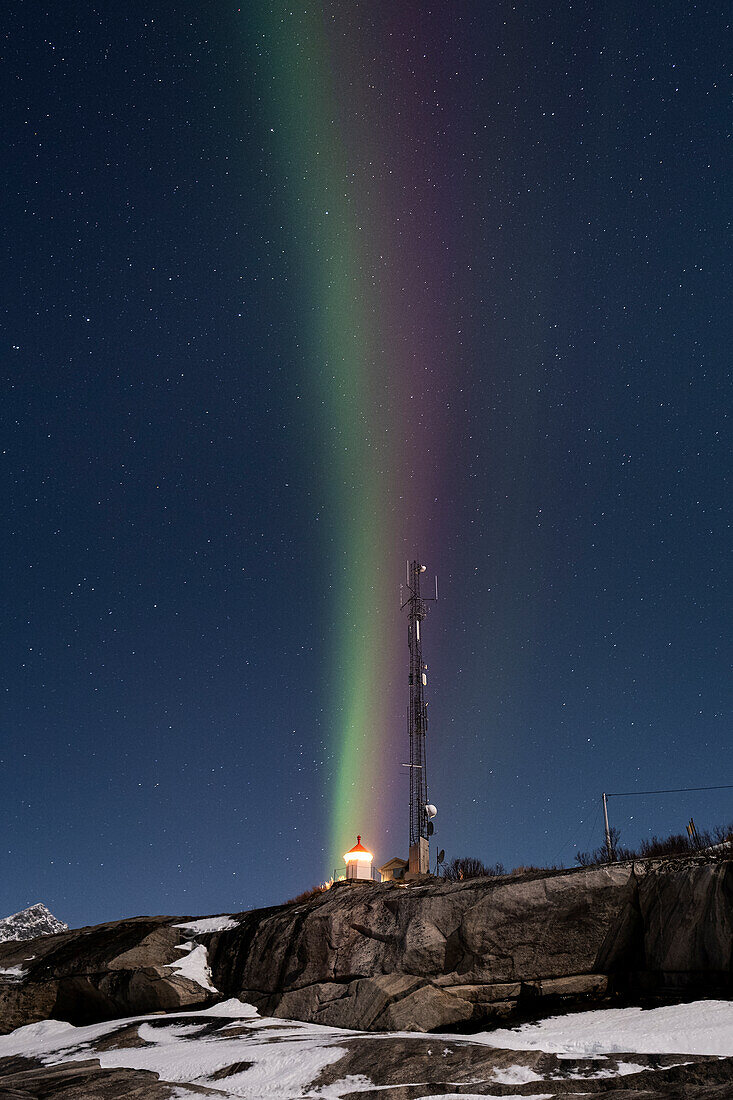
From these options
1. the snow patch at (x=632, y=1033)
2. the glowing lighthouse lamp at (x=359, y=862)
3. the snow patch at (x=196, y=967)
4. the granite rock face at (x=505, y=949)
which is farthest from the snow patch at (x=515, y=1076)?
the glowing lighthouse lamp at (x=359, y=862)

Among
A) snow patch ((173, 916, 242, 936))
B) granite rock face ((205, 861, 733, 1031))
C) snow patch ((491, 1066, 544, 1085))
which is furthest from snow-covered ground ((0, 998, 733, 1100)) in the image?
snow patch ((173, 916, 242, 936))

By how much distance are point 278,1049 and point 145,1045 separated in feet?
14.8

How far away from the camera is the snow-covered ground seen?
459 inches

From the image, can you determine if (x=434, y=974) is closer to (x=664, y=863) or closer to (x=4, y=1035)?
(x=664, y=863)

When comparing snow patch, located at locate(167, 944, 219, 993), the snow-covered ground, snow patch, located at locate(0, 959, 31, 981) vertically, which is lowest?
snow patch, located at locate(0, 959, 31, 981)

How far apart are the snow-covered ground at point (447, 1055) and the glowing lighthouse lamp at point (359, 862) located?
23.5 meters

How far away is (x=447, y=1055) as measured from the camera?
12.9 m

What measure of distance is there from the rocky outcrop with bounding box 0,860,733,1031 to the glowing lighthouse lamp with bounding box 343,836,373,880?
16690 mm

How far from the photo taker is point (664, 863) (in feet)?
57.0

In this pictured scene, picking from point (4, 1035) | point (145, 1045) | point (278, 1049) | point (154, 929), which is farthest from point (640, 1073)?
point (4, 1035)

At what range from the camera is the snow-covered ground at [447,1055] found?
11.7m

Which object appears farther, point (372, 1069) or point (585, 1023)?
point (585, 1023)

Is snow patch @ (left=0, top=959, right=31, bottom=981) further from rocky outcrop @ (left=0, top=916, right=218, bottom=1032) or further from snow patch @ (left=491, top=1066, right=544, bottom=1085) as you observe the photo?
snow patch @ (left=491, top=1066, right=544, bottom=1085)

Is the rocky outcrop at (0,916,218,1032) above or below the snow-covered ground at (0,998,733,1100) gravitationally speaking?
below
